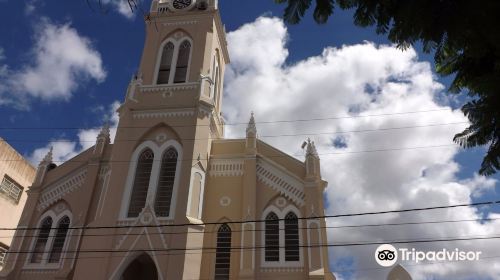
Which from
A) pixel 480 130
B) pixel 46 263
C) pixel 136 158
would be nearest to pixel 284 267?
pixel 136 158

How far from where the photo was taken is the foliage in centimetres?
259

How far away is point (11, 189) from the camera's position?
2847cm

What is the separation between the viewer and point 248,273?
17062 mm

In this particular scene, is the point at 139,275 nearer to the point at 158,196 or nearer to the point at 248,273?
the point at 158,196

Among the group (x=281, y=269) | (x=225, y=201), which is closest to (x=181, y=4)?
(x=225, y=201)

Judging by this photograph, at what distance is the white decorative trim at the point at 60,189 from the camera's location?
69.8 feet

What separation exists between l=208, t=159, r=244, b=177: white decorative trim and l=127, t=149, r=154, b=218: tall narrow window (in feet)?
10.1

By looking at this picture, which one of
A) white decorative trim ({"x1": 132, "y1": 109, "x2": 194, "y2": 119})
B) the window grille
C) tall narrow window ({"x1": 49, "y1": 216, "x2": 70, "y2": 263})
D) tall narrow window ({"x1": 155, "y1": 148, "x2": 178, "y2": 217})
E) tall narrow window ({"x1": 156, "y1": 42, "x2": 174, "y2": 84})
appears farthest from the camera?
the window grille

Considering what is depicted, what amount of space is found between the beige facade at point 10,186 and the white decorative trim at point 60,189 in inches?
288

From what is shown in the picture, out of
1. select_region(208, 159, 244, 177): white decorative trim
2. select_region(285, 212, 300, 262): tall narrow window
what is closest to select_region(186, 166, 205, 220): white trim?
select_region(208, 159, 244, 177): white decorative trim

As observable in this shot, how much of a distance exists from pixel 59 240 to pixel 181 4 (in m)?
15.7

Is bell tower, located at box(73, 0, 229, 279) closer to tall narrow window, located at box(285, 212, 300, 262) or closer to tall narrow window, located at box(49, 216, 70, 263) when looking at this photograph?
tall narrow window, located at box(49, 216, 70, 263)

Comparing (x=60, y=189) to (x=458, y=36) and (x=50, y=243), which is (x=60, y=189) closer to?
(x=50, y=243)

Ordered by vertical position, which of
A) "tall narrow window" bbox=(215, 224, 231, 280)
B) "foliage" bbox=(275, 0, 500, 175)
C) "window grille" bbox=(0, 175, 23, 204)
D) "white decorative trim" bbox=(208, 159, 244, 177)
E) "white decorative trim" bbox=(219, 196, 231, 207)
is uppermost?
"window grille" bbox=(0, 175, 23, 204)
